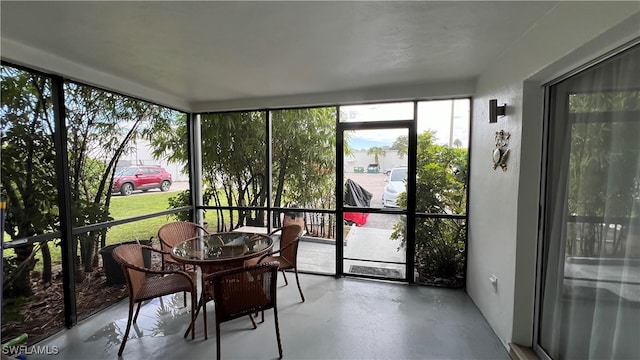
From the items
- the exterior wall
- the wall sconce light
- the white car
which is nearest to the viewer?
the exterior wall

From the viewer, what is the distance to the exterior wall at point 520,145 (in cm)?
140

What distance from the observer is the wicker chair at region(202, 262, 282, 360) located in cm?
196

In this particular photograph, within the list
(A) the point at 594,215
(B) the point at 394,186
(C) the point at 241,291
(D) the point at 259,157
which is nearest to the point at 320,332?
(C) the point at 241,291

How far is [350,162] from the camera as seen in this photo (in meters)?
3.68

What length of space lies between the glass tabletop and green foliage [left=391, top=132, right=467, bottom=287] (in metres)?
1.94

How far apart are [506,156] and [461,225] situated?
4.44ft

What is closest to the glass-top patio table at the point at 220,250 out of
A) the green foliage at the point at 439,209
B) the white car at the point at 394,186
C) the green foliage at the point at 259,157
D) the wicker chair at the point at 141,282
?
the wicker chair at the point at 141,282

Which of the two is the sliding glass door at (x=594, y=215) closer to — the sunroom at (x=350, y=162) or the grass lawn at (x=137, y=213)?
the sunroom at (x=350, y=162)

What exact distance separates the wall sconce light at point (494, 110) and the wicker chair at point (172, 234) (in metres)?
3.46

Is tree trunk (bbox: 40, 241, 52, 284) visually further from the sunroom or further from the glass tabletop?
the glass tabletop

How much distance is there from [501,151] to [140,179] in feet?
12.9

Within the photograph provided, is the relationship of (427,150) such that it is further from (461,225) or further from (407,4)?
(407,4)

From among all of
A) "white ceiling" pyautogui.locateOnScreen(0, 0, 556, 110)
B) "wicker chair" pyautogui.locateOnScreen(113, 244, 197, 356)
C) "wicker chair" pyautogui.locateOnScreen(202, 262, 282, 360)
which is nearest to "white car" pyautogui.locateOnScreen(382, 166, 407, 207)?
"white ceiling" pyautogui.locateOnScreen(0, 0, 556, 110)

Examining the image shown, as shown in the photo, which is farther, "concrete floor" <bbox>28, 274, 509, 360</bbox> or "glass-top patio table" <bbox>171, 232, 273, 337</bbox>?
"glass-top patio table" <bbox>171, 232, 273, 337</bbox>
